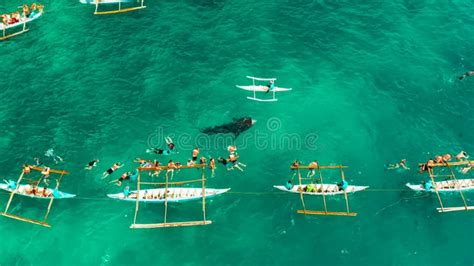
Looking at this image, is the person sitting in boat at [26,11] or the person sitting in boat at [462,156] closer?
the person sitting in boat at [462,156]

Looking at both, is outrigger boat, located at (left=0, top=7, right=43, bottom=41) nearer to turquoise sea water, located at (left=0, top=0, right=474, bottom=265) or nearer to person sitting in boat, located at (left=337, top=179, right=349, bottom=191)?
turquoise sea water, located at (left=0, top=0, right=474, bottom=265)

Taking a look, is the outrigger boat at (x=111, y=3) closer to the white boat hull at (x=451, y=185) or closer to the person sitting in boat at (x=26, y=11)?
the person sitting in boat at (x=26, y=11)

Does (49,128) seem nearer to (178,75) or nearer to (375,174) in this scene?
(178,75)

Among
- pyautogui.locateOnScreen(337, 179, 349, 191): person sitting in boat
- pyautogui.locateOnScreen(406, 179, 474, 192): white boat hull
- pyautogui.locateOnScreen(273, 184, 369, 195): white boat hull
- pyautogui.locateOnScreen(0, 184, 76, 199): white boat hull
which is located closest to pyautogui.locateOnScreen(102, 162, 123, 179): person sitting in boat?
pyautogui.locateOnScreen(0, 184, 76, 199): white boat hull

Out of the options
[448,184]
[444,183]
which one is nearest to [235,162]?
[444,183]

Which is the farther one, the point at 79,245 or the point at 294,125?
the point at 294,125

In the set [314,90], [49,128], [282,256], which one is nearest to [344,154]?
[314,90]

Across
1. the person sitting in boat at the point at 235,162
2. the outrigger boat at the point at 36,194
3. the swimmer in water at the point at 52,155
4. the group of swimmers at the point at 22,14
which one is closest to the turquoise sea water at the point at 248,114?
the swimmer in water at the point at 52,155
